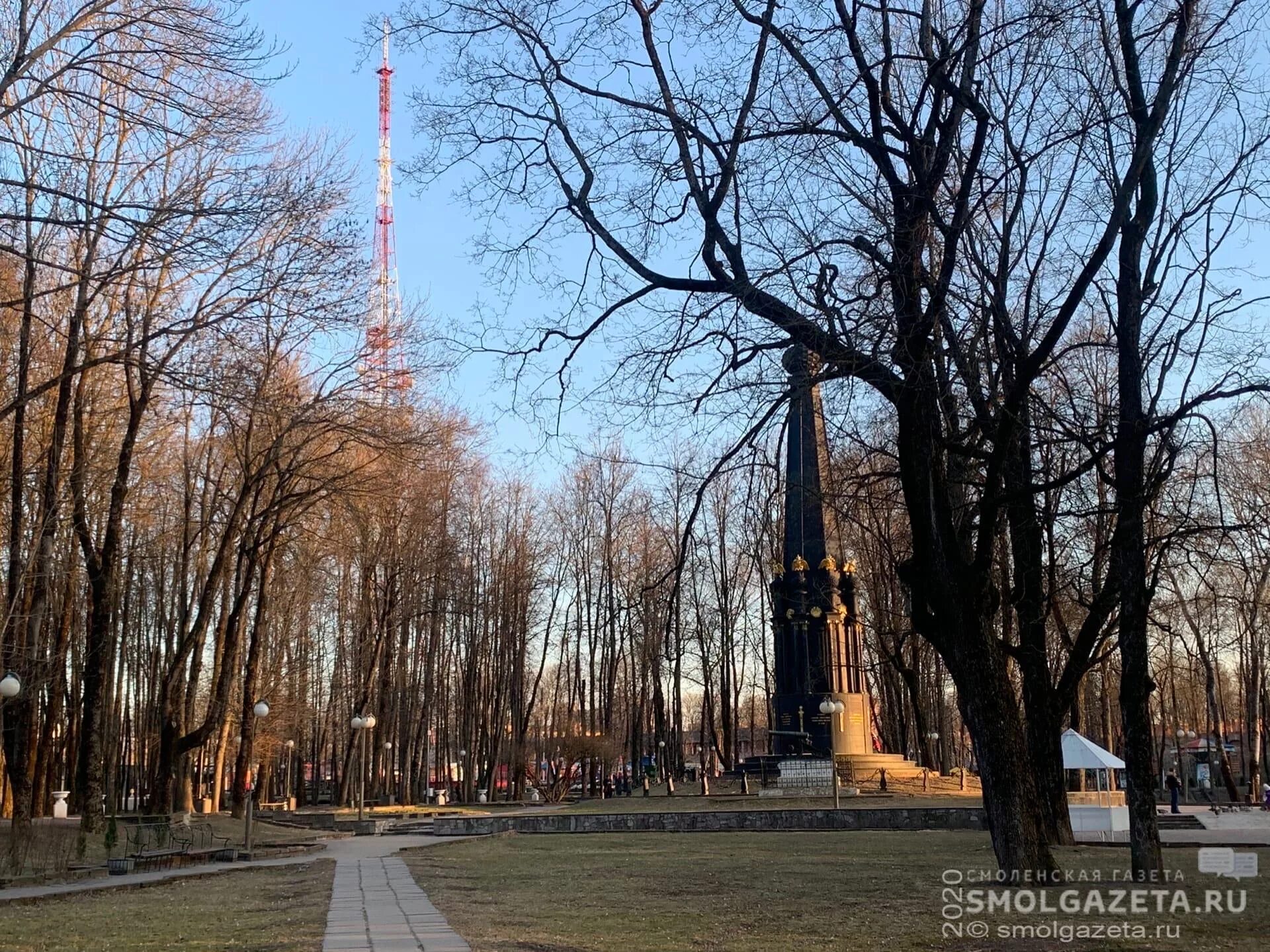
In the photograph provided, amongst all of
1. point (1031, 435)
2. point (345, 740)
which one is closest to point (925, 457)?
point (1031, 435)

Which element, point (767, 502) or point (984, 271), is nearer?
point (767, 502)

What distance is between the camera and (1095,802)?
3094cm

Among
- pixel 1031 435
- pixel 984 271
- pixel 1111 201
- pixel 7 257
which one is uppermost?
pixel 7 257

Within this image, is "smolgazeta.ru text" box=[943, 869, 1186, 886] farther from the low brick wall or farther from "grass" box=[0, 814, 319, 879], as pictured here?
"grass" box=[0, 814, 319, 879]

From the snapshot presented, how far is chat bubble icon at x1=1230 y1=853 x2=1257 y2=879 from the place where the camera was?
1312 centimetres

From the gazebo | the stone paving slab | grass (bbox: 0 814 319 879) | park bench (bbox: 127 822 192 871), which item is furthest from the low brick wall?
the stone paving slab

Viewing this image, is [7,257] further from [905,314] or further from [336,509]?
[905,314]

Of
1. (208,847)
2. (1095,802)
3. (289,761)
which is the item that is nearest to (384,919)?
(208,847)

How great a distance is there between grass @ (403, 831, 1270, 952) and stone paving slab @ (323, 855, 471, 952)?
0.23 metres

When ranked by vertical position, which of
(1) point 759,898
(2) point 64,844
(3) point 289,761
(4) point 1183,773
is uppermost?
(1) point 759,898

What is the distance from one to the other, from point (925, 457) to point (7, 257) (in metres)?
16.2

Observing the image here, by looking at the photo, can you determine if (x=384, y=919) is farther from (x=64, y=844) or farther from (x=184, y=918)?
(x=64, y=844)

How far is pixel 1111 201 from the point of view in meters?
12.4

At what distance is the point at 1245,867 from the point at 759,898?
6.40 metres
